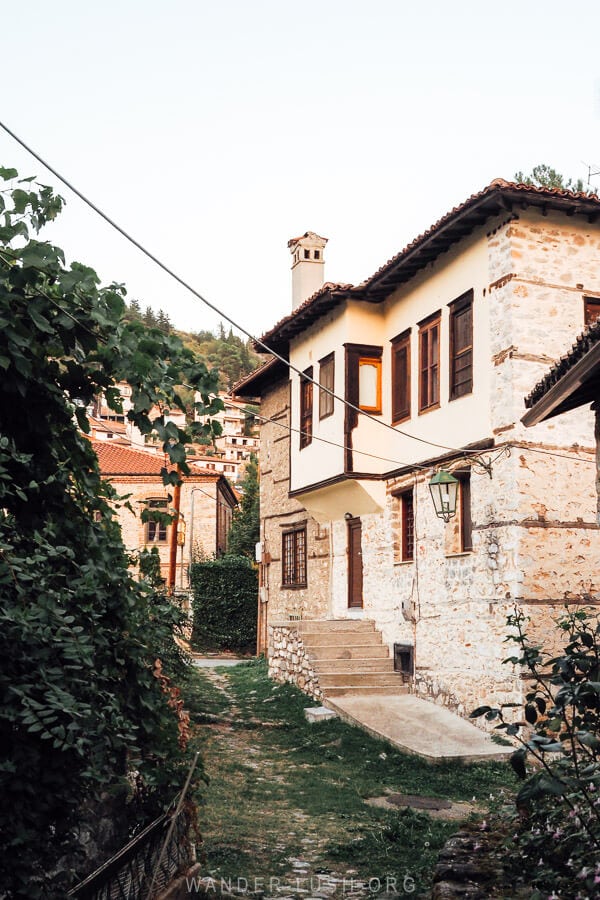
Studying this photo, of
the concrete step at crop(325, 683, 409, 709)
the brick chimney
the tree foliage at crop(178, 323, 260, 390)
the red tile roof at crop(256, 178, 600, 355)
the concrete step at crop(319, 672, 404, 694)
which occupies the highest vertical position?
the tree foliage at crop(178, 323, 260, 390)

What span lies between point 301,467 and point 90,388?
12294 millimetres

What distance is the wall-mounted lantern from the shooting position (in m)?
11.6

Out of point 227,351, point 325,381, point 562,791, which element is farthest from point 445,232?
point 227,351

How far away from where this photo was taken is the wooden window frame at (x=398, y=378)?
13.7 m

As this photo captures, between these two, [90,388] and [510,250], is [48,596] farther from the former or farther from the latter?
[510,250]

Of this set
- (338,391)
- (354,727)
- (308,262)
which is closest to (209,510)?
(308,262)

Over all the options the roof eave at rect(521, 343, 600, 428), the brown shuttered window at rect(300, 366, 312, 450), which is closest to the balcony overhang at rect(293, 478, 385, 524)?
the brown shuttered window at rect(300, 366, 312, 450)

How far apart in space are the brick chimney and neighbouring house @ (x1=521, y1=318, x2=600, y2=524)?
12.1 m

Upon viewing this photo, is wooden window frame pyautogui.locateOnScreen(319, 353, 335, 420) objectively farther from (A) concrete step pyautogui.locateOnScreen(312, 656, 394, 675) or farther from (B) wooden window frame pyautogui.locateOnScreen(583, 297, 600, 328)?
(B) wooden window frame pyautogui.locateOnScreen(583, 297, 600, 328)

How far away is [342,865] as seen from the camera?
628cm

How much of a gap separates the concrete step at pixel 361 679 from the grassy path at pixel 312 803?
48 centimetres

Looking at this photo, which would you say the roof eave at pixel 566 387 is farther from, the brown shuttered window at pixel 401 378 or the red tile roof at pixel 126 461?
the red tile roof at pixel 126 461

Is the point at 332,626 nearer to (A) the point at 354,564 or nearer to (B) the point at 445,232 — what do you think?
(A) the point at 354,564

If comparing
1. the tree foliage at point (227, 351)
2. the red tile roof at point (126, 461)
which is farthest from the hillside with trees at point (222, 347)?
the red tile roof at point (126, 461)
